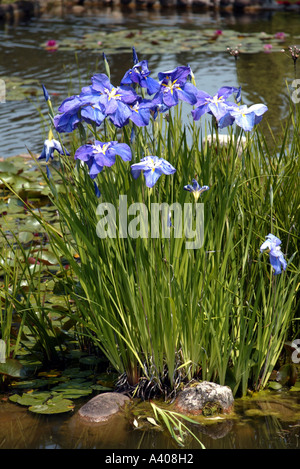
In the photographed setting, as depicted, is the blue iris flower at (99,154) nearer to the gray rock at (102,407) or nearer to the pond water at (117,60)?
the gray rock at (102,407)

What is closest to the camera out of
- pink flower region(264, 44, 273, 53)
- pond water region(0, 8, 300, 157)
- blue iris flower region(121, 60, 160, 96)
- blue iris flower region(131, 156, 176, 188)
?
blue iris flower region(131, 156, 176, 188)

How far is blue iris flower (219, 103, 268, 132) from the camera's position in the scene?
2.03 metres

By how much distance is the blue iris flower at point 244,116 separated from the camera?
2027mm

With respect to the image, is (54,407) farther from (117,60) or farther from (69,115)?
(117,60)

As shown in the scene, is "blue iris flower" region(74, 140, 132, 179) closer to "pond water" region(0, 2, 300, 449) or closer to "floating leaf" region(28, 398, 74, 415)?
"pond water" region(0, 2, 300, 449)

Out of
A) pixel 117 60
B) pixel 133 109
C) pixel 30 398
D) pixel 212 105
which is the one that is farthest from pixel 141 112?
pixel 117 60

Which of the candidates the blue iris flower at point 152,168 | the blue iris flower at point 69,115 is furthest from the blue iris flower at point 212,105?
the blue iris flower at point 69,115

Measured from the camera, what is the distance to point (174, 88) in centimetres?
204

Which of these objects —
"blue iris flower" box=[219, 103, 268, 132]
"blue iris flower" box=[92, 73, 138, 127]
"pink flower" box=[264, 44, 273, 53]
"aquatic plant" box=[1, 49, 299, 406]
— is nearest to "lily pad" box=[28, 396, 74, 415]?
"aquatic plant" box=[1, 49, 299, 406]

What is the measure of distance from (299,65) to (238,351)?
668 centimetres

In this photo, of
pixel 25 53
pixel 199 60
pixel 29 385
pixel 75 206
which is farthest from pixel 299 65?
pixel 29 385

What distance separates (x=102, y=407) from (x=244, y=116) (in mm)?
1135

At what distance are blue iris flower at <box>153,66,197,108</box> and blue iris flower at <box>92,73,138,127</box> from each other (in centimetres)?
12

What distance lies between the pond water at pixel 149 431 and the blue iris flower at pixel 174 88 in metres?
1.11
